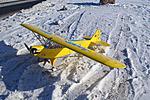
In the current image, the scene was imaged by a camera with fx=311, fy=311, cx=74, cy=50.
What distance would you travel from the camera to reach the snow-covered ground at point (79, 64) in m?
12.9

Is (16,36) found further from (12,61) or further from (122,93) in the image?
(122,93)

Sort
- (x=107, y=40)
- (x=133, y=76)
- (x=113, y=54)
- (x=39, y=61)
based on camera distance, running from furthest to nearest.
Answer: (x=107, y=40)
(x=113, y=54)
(x=39, y=61)
(x=133, y=76)

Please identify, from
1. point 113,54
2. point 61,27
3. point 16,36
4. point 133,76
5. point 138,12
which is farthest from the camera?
point 138,12

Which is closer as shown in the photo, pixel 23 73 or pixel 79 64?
pixel 23 73

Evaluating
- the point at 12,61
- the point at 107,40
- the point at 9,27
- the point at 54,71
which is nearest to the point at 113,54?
the point at 107,40

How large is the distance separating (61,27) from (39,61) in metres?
7.18

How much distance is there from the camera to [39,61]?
1567cm

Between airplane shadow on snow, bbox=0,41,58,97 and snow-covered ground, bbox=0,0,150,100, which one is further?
airplane shadow on snow, bbox=0,41,58,97

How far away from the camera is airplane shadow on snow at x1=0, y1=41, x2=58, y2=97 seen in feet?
44.4

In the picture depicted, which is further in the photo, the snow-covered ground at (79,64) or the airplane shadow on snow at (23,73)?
the airplane shadow on snow at (23,73)

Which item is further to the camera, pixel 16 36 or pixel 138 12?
pixel 138 12

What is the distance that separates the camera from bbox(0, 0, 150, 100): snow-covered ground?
1294 cm

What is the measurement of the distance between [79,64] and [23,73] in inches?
111

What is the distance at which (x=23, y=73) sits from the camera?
1470 cm
